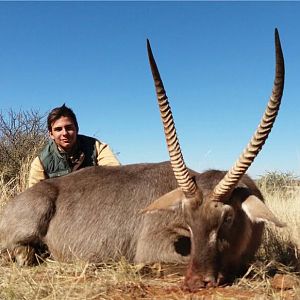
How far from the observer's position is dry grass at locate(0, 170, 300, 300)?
419cm

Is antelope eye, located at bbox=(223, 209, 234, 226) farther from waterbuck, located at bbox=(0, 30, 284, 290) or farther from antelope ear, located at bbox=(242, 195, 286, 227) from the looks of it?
antelope ear, located at bbox=(242, 195, 286, 227)

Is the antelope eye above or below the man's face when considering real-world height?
below

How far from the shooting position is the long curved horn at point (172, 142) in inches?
177

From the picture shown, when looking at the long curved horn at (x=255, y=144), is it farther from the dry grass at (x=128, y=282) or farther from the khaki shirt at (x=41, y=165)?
the khaki shirt at (x=41, y=165)

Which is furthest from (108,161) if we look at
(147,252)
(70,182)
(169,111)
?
(169,111)

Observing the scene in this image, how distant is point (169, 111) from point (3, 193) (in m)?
5.81

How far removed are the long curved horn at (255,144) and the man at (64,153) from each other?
9.98 ft

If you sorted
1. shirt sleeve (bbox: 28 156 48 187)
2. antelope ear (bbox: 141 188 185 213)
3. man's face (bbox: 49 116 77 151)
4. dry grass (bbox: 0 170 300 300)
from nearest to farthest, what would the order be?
dry grass (bbox: 0 170 300 300), antelope ear (bbox: 141 188 185 213), man's face (bbox: 49 116 77 151), shirt sleeve (bbox: 28 156 48 187)

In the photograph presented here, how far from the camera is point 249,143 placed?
173 inches

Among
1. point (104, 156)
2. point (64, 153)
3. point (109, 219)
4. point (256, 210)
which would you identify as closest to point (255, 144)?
point (256, 210)

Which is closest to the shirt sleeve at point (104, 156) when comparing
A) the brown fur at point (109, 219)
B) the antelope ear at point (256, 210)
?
the brown fur at point (109, 219)

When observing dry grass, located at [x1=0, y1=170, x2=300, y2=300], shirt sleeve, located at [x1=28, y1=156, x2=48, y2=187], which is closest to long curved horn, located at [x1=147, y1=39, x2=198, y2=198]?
dry grass, located at [x1=0, y1=170, x2=300, y2=300]

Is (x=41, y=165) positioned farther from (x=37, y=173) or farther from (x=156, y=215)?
(x=156, y=215)

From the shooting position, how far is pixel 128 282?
4.57 metres
